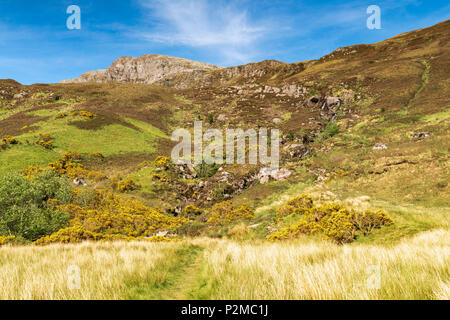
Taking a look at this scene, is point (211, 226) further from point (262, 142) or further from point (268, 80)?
point (268, 80)

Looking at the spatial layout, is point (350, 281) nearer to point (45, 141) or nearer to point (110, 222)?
point (110, 222)

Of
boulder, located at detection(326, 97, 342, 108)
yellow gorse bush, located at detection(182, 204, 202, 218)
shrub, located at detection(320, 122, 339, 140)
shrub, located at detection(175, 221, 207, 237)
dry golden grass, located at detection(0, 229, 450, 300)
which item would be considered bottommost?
yellow gorse bush, located at detection(182, 204, 202, 218)

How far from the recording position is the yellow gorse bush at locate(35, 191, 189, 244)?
46.6 feet

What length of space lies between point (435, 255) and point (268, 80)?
334 ft

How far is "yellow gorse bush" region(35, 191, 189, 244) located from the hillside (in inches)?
65.7

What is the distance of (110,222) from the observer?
60.0 feet

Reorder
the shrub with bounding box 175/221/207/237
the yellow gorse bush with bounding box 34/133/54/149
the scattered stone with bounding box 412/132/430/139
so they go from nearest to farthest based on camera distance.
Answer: the shrub with bounding box 175/221/207/237, the scattered stone with bounding box 412/132/430/139, the yellow gorse bush with bounding box 34/133/54/149

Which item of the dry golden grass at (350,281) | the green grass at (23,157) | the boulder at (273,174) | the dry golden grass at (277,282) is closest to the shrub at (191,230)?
the dry golden grass at (277,282)

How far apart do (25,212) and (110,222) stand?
216 inches

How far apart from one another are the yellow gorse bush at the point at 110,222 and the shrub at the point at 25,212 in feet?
3.58

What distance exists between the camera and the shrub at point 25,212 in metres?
14.5

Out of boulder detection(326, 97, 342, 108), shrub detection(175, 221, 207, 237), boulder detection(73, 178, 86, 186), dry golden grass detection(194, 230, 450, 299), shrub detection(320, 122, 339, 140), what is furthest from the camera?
boulder detection(326, 97, 342, 108)

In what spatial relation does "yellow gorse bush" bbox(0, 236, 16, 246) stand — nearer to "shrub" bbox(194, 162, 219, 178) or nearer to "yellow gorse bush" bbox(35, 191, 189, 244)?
"yellow gorse bush" bbox(35, 191, 189, 244)

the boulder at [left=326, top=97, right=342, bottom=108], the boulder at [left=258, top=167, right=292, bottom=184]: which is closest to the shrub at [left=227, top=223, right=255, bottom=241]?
the boulder at [left=258, top=167, right=292, bottom=184]
